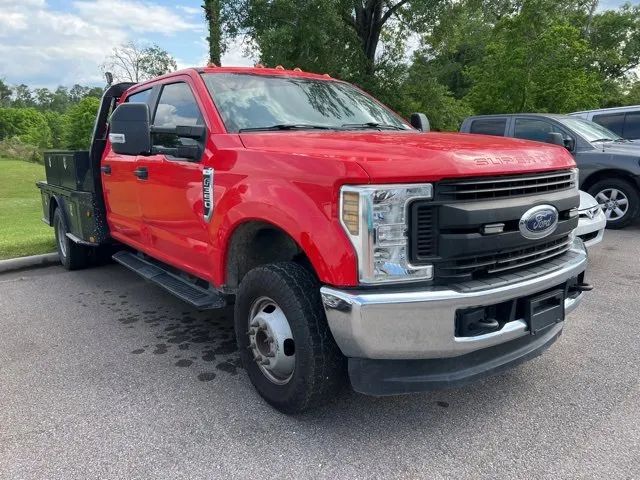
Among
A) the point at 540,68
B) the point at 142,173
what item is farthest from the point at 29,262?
the point at 540,68

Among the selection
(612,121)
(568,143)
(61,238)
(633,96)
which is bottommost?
(61,238)

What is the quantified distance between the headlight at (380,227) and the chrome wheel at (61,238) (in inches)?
205

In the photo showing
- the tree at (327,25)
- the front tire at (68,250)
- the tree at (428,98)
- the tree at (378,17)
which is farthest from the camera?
the tree at (428,98)

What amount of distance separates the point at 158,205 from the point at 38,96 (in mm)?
139285

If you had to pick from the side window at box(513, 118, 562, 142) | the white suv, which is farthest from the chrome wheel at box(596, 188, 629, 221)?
the white suv

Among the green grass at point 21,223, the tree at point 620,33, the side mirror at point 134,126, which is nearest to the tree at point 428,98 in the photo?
the green grass at point 21,223

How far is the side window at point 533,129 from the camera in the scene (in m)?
8.69

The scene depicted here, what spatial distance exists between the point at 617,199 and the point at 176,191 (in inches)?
292

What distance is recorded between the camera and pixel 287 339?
2.80 m

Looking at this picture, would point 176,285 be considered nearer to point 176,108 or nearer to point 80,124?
point 176,108

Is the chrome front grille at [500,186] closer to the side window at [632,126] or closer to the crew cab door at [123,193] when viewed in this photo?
the crew cab door at [123,193]

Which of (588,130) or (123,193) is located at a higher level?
(588,130)

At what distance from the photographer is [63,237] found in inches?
256

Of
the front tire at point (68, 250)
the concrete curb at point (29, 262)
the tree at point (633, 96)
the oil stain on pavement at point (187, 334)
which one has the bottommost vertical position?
the oil stain on pavement at point (187, 334)
